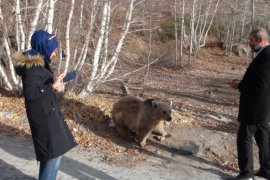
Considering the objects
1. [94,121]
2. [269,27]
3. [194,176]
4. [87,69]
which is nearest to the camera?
[194,176]

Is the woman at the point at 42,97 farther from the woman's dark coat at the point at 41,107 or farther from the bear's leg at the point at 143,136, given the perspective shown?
the bear's leg at the point at 143,136

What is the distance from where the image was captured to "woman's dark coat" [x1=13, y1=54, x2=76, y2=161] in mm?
4863

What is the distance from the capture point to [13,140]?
7.90m

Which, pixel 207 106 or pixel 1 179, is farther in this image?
pixel 207 106

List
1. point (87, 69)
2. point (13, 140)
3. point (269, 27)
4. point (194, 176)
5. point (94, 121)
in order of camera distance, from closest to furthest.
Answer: point (194, 176), point (13, 140), point (94, 121), point (87, 69), point (269, 27)

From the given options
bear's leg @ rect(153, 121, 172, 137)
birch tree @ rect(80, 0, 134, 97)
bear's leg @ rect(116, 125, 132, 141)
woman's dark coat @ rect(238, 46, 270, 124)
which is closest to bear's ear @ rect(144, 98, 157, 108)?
bear's leg @ rect(153, 121, 172, 137)

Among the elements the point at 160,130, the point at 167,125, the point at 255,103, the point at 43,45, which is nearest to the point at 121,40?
the point at 167,125

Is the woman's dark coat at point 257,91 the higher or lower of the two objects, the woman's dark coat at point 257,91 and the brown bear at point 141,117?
the higher

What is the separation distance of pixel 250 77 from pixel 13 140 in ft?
14.9

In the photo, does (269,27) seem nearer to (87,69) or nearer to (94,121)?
(87,69)

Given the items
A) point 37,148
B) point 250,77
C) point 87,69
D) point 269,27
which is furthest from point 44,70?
point 269,27

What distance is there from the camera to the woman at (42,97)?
4.87m

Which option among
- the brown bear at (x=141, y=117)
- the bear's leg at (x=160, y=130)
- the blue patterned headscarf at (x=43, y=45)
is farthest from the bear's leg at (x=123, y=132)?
the blue patterned headscarf at (x=43, y=45)

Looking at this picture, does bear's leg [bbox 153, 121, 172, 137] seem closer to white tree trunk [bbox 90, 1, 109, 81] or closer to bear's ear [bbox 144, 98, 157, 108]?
bear's ear [bbox 144, 98, 157, 108]
